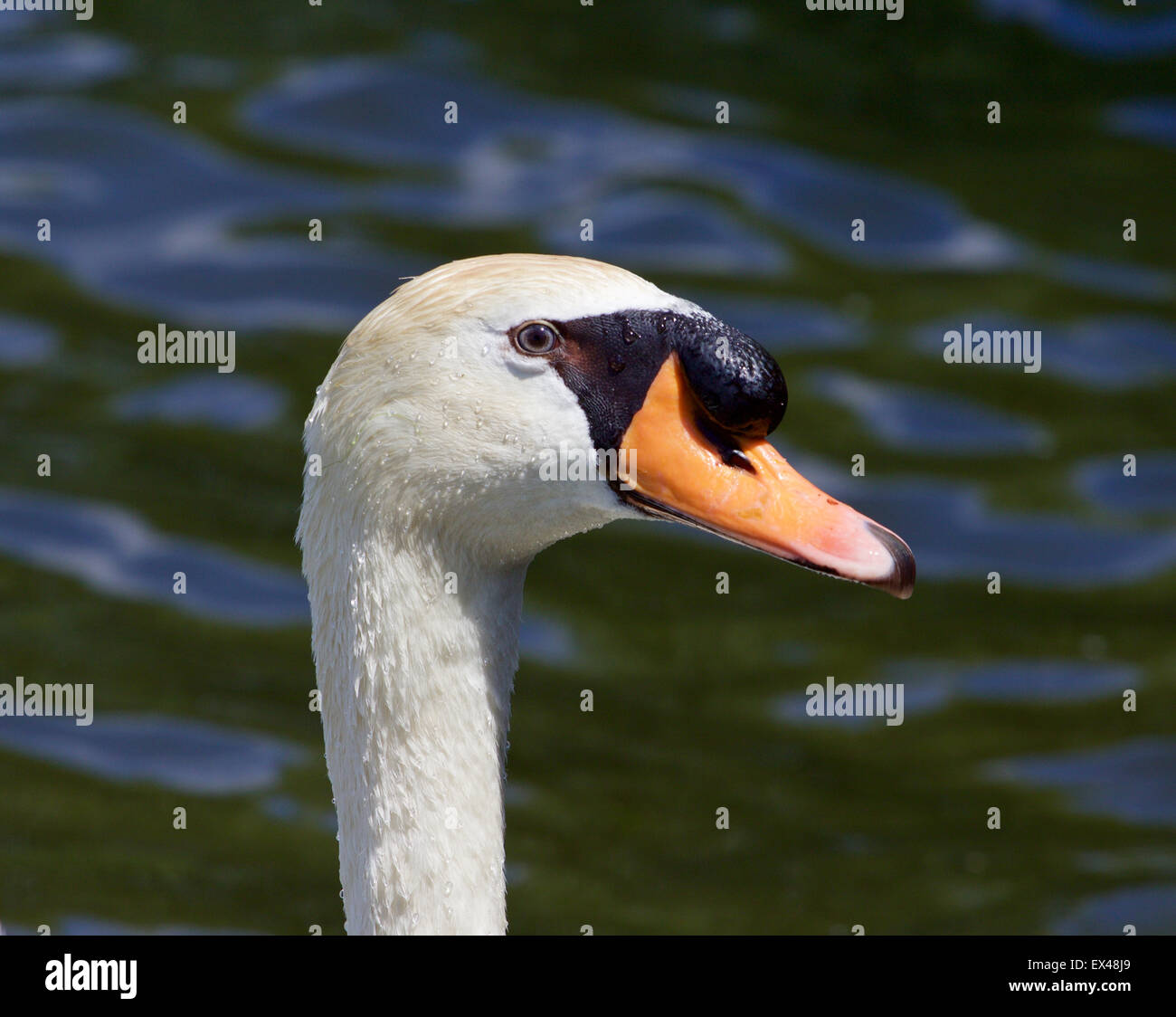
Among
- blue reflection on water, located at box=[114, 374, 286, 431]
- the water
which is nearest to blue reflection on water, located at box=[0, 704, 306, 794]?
the water

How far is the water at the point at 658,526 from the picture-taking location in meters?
8.70

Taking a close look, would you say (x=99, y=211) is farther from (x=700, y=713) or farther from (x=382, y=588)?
(x=382, y=588)

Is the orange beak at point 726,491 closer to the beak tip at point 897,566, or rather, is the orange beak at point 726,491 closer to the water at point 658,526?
the beak tip at point 897,566

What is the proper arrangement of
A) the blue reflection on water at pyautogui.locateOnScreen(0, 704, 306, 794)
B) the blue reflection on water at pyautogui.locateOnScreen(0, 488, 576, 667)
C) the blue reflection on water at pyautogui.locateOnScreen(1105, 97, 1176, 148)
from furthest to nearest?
the blue reflection on water at pyautogui.locateOnScreen(1105, 97, 1176, 148)
the blue reflection on water at pyautogui.locateOnScreen(0, 488, 576, 667)
the blue reflection on water at pyautogui.locateOnScreen(0, 704, 306, 794)

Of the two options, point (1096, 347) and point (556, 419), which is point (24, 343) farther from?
point (556, 419)

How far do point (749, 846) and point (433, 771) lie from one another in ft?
14.3

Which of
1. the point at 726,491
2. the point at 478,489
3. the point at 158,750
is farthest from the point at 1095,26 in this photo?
the point at 478,489

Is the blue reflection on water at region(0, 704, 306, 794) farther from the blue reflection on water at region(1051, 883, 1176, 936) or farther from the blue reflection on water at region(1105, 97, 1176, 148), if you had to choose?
the blue reflection on water at region(1105, 97, 1176, 148)

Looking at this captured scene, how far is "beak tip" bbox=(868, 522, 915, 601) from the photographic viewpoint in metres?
4.47

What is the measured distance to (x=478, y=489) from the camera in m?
4.54

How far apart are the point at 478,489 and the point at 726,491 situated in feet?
1.85

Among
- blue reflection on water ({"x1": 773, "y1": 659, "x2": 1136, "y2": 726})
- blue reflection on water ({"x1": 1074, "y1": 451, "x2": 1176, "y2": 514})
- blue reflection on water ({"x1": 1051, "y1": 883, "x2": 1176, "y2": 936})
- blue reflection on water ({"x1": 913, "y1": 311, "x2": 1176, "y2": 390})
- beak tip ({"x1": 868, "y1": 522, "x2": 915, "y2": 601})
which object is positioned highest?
blue reflection on water ({"x1": 913, "y1": 311, "x2": 1176, "y2": 390})

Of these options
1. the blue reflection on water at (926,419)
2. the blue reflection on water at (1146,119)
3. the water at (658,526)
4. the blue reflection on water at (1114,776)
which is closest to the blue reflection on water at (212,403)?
the water at (658,526)

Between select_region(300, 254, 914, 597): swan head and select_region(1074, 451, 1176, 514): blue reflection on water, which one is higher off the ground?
select_region(1074, 451, 1176, 514): blue reflection on water
